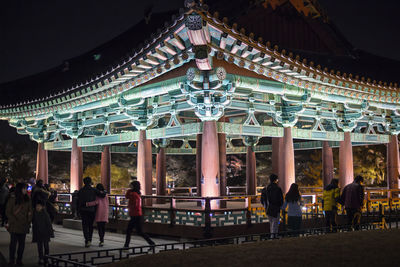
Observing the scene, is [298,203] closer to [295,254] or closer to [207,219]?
[207,219]

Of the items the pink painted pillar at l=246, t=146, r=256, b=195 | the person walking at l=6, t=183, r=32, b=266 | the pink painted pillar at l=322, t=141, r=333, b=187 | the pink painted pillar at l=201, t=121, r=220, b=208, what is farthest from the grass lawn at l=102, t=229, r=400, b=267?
the pink painted pillar at l=246, t=146, r=256, b=195

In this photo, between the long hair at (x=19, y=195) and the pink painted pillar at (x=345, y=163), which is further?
the pink painted pillar at (x=345, y=163)

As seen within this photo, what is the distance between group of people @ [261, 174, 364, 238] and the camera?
37.4 ft

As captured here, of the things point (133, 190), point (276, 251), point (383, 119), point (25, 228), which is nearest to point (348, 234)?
point (276, 251)

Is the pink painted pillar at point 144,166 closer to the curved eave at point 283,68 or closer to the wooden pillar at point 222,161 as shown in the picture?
the wooden pillar at point 222,161

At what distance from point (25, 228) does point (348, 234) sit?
678 cm

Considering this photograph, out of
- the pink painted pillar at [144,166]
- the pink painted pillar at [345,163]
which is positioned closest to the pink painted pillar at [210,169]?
the pink painted pillar at [144,166]

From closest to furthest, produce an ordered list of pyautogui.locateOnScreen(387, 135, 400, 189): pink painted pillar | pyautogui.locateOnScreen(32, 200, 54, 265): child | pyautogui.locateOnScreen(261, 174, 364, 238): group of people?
pyautogui.locateOnScreen(32, 200, 54, 265): child < pyautogui.locateOnScreen(261, 174, 364, 238): group of people < pyautogui.locateOnScreen(387, 135, 400, 189): pink painted pillar

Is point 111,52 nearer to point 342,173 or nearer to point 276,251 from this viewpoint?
point 342,173

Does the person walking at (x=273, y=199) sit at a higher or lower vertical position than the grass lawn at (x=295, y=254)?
higher

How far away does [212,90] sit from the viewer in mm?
13969

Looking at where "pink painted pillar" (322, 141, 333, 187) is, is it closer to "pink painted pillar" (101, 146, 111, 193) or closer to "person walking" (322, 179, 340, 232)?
"person walking" (322, 179, 340, 232)

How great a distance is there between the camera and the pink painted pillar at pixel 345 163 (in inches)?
742

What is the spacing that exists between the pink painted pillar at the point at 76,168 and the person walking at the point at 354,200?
12001 mm
